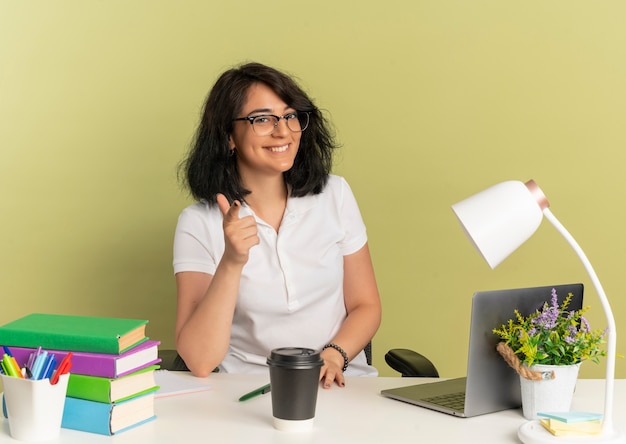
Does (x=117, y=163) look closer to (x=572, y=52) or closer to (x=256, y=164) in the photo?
(x=256, y=164)

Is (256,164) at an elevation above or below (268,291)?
above

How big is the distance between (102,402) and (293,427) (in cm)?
38

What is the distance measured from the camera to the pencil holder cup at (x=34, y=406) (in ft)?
5.19

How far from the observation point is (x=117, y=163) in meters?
3.25

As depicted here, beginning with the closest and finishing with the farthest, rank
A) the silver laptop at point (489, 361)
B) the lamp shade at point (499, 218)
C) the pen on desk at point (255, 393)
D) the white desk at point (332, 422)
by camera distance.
Result: the lamp shade at point (499, 218), the white desk at point (332, 422), the silver laptop at point (489, 361), the pen on desk at point (255, 393)

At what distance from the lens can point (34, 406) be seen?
62.4 inches

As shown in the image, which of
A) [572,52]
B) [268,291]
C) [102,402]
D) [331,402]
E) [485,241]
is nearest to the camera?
[485,241]

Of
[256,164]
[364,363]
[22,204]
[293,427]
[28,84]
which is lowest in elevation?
[364,363]

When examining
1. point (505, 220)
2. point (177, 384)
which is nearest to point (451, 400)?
point (505, 220)

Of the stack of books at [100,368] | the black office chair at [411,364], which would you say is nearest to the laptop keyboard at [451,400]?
the black office chair at [411,364]

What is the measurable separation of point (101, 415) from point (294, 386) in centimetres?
38

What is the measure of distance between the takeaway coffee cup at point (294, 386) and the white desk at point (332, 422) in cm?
3

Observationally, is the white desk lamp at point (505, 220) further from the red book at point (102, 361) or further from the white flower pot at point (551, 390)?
the red book at point (102, 361)

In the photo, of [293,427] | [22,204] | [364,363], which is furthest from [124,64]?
[293,427]
